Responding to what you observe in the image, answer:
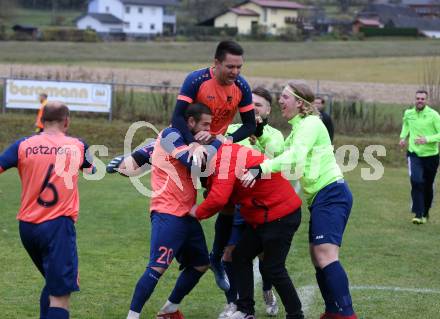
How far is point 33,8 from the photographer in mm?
114875

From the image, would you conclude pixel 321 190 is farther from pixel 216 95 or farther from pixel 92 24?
pixel 92 24

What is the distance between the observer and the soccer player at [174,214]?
724cm

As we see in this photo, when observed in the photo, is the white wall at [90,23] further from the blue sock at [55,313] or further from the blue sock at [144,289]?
the blue sock at [55,313]

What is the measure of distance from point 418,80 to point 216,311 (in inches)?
1630

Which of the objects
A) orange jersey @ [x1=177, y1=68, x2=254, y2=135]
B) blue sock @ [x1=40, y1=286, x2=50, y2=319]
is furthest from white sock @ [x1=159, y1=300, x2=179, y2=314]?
orange jersey @ [x1=177, y1=68, x2=254, y2=135]

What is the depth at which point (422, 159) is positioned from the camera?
47.3 feet

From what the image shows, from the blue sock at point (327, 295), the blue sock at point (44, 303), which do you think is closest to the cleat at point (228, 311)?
the blue sock at point (327, 295)

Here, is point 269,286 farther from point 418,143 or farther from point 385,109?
point 385,109

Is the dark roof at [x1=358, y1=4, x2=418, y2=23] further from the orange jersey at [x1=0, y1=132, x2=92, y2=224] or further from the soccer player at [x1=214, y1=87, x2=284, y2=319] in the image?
the orange jersey at [x1=0, y1=132, x2=92, y2=224]

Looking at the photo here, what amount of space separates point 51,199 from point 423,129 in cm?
958

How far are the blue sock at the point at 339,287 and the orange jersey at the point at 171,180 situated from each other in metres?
1.36

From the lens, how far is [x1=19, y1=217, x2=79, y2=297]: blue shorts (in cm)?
636

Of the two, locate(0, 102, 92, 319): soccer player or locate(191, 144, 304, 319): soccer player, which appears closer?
locate(0, 102, 92, 319): soccer player

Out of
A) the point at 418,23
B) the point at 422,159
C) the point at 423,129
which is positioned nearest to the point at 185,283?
the point at 422,159
